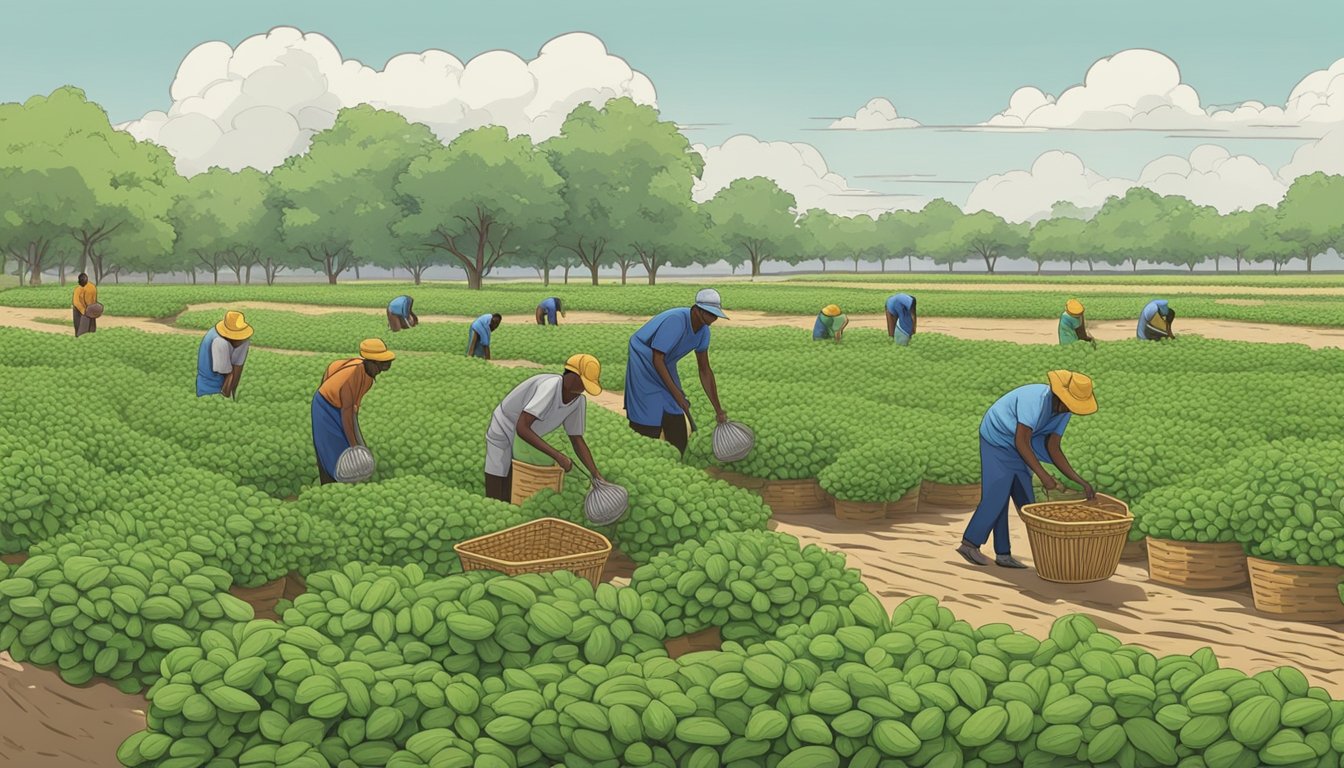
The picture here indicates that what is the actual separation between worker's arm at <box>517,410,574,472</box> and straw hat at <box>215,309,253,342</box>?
507 centimetres

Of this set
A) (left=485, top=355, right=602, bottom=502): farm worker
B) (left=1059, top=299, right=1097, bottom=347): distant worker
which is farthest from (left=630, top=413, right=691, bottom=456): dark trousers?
(left=1059, top=299, right=1097, bottom=347): distant worker

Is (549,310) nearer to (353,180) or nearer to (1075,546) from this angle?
(1075,546)

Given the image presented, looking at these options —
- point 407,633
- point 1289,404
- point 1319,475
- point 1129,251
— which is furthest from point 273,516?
point 1129,251

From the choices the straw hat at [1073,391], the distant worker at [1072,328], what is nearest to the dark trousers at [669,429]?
the straw hat at [1073,391]

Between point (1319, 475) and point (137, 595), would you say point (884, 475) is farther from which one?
point (137, 595)

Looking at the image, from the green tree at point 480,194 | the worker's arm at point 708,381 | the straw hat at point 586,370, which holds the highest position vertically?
the green tree at point 480,194

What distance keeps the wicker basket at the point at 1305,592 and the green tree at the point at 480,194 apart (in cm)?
4891

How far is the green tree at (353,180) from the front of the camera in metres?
60.2

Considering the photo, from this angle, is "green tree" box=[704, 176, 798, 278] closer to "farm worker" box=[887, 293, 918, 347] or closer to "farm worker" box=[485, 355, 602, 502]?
"farm worker" box=[887, 293, 918, 347]

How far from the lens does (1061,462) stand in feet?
26.9

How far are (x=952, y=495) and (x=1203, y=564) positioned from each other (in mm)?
2818

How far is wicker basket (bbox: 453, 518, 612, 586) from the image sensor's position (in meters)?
6.54

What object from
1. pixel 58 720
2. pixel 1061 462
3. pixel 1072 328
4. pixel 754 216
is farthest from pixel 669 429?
pixel 754 216

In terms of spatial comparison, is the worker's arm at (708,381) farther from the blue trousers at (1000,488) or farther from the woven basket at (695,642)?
the woven basket at (695,642)
